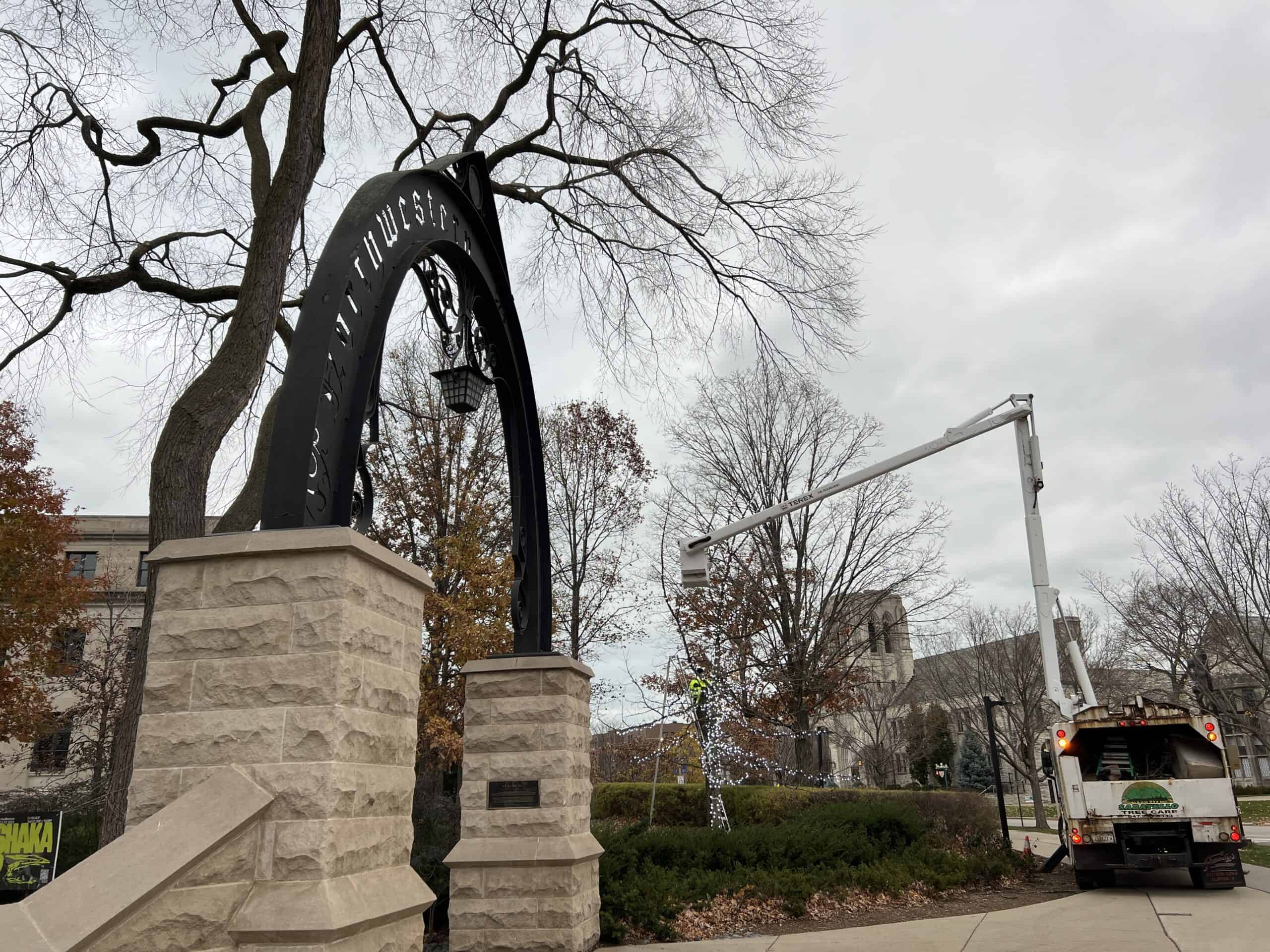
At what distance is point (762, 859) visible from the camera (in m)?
11.0

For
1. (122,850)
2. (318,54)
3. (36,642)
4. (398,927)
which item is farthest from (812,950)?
(36,642)

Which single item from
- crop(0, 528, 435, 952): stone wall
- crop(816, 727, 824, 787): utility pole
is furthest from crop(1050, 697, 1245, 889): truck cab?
crop(0, 528, 435, 952): stone wall

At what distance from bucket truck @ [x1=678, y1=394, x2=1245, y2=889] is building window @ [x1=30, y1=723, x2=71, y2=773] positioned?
25749mm

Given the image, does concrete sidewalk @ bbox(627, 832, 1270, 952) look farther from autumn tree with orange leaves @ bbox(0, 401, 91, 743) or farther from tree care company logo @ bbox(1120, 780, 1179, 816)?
autumn tree with orange leaves @ bbox(0, 401, 91, 743)

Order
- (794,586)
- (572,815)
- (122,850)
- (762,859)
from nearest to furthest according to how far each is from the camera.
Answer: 1. (122,850)
2. (572,815)
3. (762,859)
4. (794,586)

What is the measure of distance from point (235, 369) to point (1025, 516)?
10896mm

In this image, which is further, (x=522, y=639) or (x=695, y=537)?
(x=695, y=537)

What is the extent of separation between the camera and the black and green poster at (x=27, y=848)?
30.3 ft

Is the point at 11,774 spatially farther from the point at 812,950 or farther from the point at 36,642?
the point at 812,950

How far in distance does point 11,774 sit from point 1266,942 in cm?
3840

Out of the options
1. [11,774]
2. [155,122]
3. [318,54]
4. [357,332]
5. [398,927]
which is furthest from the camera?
[11,774]

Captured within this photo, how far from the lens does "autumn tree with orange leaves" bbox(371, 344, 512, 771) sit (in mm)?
16750

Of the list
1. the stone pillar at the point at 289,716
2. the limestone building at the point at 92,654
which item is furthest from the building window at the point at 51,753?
the stone pillar at the point at 289,716

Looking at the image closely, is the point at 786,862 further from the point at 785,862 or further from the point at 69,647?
the point at 69,647
